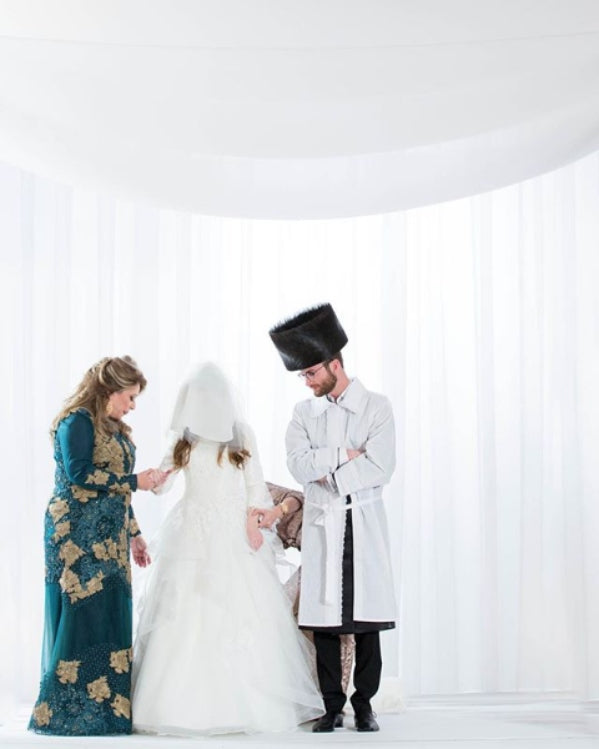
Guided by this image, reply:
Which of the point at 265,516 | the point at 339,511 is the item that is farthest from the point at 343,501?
the point at 265,516

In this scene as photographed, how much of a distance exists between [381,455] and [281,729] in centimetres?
93

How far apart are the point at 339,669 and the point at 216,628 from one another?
440 mm

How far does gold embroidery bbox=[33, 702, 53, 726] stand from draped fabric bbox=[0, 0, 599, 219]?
166 centimetres

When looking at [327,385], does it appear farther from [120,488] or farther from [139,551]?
[139,551]

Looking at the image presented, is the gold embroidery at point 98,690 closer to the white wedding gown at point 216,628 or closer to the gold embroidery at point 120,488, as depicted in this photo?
the white wedding gown at point 216,628

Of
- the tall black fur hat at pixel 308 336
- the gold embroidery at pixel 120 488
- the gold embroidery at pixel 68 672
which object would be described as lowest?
the gold embroidery at pixel 68 672

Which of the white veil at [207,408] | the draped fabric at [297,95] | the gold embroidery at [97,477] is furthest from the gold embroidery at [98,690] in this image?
the draped fabric at [297,95]

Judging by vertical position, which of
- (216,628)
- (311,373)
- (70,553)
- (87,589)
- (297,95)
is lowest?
(216,628)

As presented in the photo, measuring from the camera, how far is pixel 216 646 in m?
3.42

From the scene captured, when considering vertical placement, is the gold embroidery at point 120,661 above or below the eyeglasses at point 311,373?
below

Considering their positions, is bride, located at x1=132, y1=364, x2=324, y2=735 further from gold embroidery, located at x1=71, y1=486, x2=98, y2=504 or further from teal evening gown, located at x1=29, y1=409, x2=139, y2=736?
gold embroidery, located at x1=71, y1=486, x2=98, y2=504

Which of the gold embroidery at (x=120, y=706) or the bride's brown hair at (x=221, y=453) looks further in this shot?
the bride's brown hair at (x=221, y=453)

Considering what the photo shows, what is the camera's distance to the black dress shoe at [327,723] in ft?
11.3

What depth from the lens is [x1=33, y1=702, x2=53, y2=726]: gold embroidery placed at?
11.0 feet
